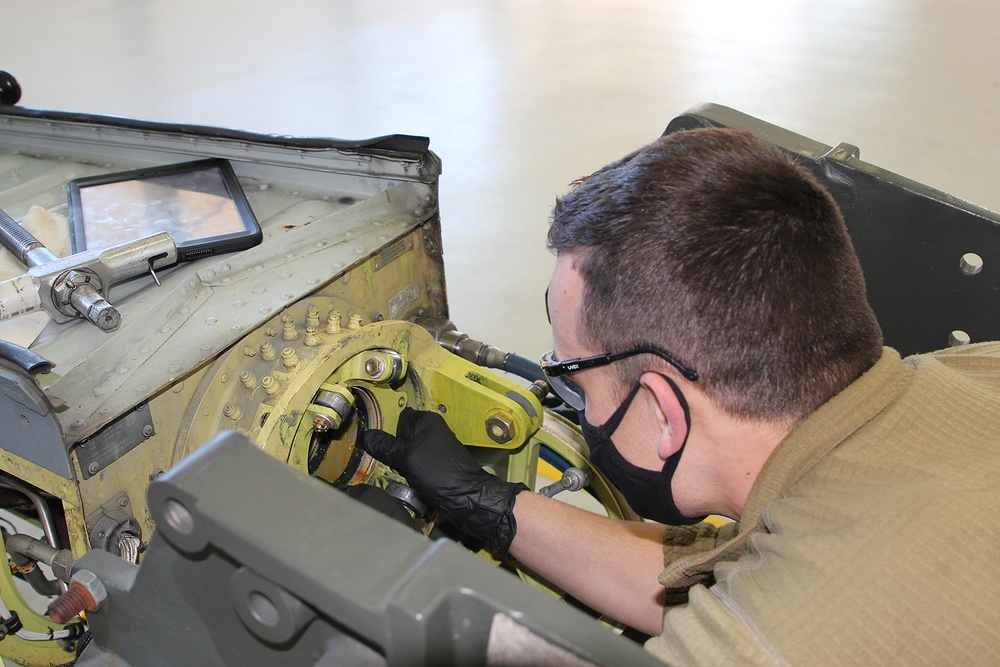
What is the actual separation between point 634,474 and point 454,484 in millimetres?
393

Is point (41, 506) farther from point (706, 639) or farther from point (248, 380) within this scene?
point (706, 639)

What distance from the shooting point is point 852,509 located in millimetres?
897

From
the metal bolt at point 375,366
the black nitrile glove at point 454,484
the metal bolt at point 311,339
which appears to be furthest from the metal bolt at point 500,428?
the metal bolt at point 311,339

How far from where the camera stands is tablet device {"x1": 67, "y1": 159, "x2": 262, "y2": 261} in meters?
1.55

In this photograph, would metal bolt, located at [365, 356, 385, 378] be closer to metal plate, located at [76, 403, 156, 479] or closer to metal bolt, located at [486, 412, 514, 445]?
metal bolt, located at [486, 412, 514, 445]

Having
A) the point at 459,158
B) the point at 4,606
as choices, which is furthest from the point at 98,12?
the point at 4,606

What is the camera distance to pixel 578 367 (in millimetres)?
1147

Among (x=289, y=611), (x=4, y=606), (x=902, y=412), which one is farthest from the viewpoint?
(x=4, y=606)

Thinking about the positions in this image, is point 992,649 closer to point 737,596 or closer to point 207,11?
point 737,596

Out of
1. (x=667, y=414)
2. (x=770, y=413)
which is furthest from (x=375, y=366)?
(x=770, y=413)

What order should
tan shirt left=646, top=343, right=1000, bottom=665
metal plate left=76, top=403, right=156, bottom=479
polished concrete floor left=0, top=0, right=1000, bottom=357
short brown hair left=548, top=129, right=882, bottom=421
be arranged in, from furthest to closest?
polished concrete floor left=0, top=0, right=1000, bottom=357 → metal plate left=76, top=403, right=156, bottom=479 → short brown hair left=548, top=129, right=882, bottom=421 → tan shirt left=646, top=343, right=1000, bottom=665

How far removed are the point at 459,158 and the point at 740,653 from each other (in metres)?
3.22

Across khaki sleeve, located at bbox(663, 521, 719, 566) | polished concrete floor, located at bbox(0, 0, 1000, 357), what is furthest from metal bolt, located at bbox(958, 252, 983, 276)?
polished concrete floor, located at bbox(0, 0, 1000, 357)

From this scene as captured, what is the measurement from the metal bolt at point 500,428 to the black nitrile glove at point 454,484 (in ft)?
0.20
